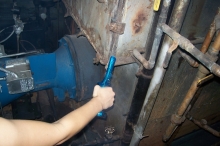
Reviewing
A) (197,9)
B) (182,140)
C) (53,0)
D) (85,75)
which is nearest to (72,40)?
(85,75)

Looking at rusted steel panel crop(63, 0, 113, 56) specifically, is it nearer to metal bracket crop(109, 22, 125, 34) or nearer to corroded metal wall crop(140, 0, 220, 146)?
metal bracket crop(109, 22, 125, 34)

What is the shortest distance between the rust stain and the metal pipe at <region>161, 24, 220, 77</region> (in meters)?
0.34

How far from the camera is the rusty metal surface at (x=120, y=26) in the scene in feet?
5.09

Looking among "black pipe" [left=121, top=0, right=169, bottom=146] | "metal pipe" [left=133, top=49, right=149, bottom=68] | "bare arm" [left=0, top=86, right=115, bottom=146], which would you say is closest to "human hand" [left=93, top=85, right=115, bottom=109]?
"bare arm" [left=0, top=86, right=115, bottom=146]

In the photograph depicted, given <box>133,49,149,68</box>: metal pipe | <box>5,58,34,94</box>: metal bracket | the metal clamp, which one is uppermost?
<box>133,49,149,68</box>: metal pipe

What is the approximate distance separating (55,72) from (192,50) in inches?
83.2

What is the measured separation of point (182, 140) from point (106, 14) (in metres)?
2.78

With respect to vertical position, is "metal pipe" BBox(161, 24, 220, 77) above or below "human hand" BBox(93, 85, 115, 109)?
above

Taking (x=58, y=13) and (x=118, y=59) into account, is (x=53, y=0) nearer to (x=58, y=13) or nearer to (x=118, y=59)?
(x=58, y=13)

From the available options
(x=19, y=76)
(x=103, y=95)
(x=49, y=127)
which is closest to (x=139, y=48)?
(x=103, y=95)

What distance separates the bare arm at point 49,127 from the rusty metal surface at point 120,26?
0.47 m

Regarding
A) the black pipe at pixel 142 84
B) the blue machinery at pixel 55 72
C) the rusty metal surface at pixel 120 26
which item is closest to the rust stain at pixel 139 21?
the rusty metal surface at pixel 120 26

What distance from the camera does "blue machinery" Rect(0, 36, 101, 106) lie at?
2.36 m

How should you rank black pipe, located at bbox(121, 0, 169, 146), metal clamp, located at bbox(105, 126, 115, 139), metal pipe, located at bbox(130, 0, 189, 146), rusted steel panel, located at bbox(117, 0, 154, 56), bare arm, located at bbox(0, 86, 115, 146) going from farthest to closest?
metal clamp, located at bbox(105, 126, 115, 139) < rusted steel panel, located at bbox(117, 0, 154, 56) < black pipe, located at bbox(121, 0, 169, 146) < metal pipe, located at bbox(130, 0, 189, 146) < bare arm, located at bbox(0, 86, 115, 146)
